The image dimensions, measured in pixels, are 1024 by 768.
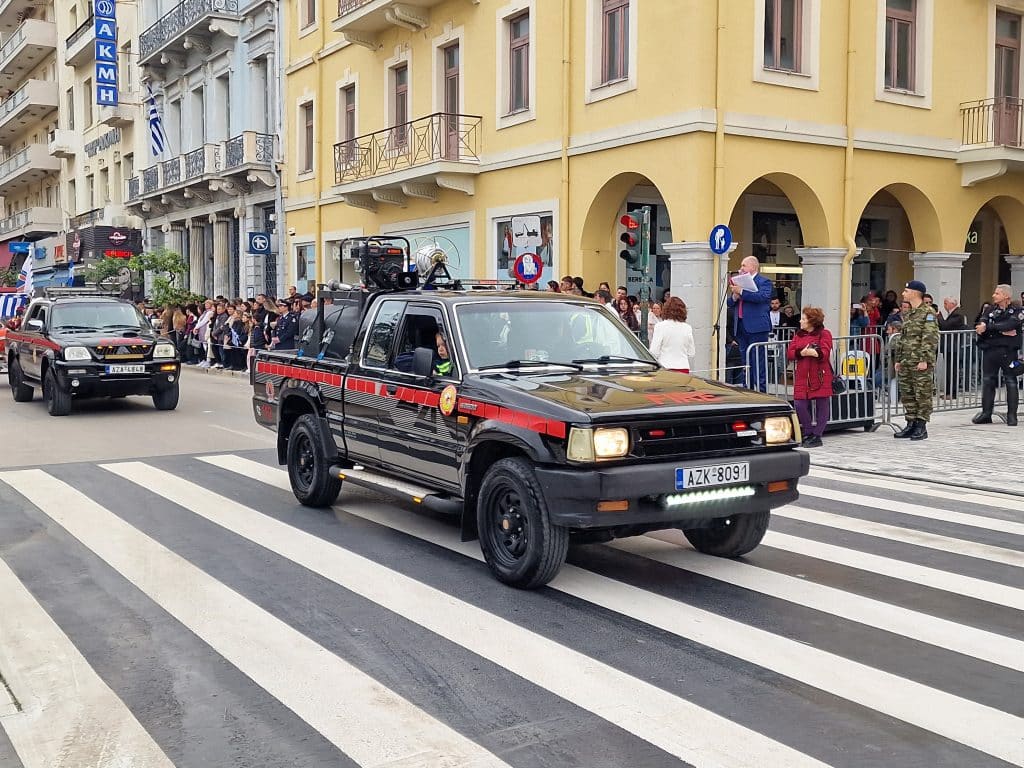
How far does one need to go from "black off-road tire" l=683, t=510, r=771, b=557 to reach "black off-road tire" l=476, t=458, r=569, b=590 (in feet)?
4.16

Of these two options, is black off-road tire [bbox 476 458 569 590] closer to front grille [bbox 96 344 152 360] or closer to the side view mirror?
the side view mirror

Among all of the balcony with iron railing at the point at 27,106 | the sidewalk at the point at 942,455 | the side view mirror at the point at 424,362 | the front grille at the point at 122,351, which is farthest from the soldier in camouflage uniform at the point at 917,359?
the balcony with iron railing at the point at 27,106

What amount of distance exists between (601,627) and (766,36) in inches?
588

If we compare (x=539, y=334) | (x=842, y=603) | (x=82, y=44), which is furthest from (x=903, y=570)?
(x=82, y=44)

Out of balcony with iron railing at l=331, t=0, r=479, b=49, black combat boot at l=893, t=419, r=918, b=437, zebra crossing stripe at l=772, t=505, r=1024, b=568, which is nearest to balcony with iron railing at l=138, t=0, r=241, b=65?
balcony with iron railing at l=331, t=0, r=479, b=49

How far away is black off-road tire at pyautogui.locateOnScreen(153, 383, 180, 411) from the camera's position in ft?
55.6

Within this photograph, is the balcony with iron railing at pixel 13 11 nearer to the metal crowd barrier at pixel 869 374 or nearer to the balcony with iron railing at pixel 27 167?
the balcony with iron railing at pixel 27 167

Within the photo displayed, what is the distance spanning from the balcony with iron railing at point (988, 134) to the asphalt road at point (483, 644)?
13.3 m

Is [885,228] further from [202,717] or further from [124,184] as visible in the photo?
[124,184]

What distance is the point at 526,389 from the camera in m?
6.55

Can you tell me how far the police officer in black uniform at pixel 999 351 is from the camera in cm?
1468

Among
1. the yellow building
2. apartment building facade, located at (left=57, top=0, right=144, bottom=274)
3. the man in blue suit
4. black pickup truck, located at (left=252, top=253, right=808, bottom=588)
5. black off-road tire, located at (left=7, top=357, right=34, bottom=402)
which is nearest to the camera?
black pickup truck, located at (left=252, top=253, right=808, bottom=588)

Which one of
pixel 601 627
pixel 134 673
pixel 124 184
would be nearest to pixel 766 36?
pixel 601 627

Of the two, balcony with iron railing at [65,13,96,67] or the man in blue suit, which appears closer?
the man in blue suit
